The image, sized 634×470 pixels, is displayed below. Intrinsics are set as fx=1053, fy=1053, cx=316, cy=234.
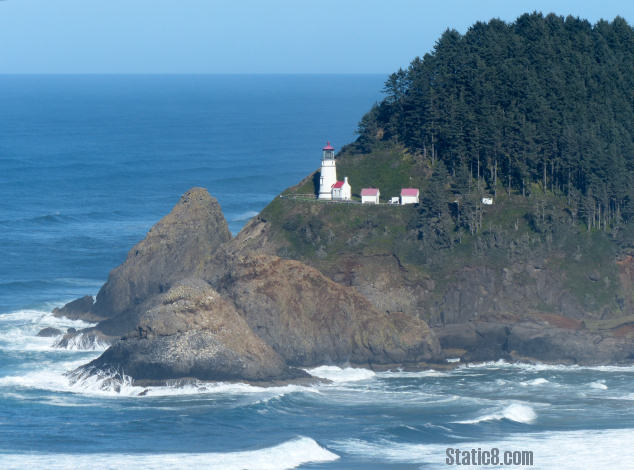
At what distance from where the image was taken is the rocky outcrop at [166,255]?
88.1 metres

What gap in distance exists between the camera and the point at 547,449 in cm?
5919

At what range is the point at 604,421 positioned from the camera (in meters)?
64.1

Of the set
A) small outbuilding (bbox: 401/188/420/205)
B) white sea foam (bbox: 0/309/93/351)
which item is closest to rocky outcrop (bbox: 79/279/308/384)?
white sea foam (bbox: 0/309/93/351)

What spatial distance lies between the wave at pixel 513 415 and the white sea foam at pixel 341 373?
1150 centimetres

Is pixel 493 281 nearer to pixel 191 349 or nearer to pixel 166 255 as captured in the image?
pixel 191 349

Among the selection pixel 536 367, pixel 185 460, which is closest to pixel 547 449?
pixel 536 367

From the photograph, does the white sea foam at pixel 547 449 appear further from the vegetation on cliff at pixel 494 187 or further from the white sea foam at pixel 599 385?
the vegetation on cliff at pixel 494 187

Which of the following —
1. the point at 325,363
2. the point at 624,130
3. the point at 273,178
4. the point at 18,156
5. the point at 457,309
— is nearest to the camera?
the point at 325,363

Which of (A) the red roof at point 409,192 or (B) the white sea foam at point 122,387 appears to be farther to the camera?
(A) the red roof at point 409,192

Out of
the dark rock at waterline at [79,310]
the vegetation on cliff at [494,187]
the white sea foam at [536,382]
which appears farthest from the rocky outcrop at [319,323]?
the dark rock at waterline at [79,310]

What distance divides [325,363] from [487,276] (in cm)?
1548

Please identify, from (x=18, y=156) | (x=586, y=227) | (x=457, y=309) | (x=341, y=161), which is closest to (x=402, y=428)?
(x=457, y=309)

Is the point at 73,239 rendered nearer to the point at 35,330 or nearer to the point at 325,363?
the point at 35,330

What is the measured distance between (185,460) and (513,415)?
2088 cm
